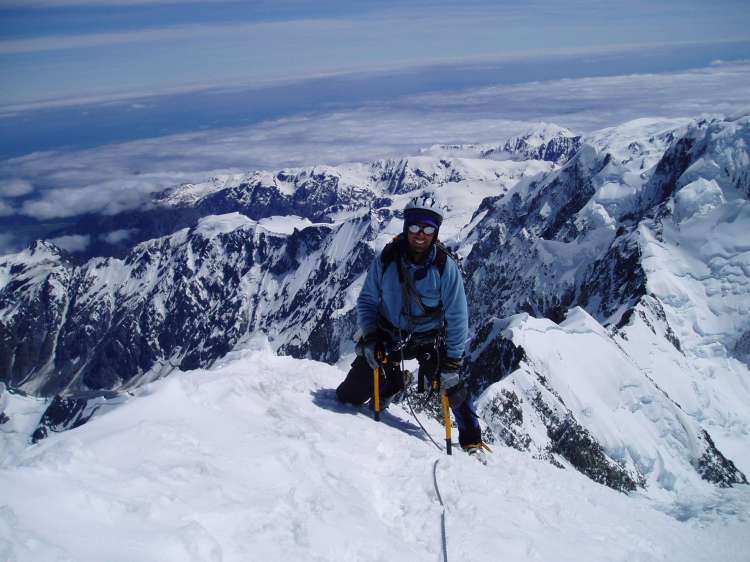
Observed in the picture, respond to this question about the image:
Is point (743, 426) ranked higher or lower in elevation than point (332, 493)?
lower

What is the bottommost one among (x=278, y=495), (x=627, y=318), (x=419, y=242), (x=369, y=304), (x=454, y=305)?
(x=627, y=318)

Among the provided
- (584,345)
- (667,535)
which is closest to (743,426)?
(584,345)

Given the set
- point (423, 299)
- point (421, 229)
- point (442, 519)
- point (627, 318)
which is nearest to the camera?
point (442, 519)

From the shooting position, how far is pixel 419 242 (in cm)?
977

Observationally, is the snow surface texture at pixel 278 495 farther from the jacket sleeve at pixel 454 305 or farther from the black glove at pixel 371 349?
the jacket sleeve at pixel 454 305

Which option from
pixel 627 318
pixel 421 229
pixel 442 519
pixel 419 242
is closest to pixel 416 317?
pixel 419 242

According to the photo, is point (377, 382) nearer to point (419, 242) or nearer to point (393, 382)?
point (393, 382)

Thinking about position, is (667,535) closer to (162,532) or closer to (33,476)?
(162,532)

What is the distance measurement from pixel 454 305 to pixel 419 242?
5.26 ft

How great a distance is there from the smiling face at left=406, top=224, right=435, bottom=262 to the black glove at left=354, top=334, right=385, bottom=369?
2.35m

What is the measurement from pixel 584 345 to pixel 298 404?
50352mm

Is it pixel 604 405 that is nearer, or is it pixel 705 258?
pixel 604 405

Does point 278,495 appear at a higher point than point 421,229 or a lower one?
lower

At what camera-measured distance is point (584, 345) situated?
180 ft
